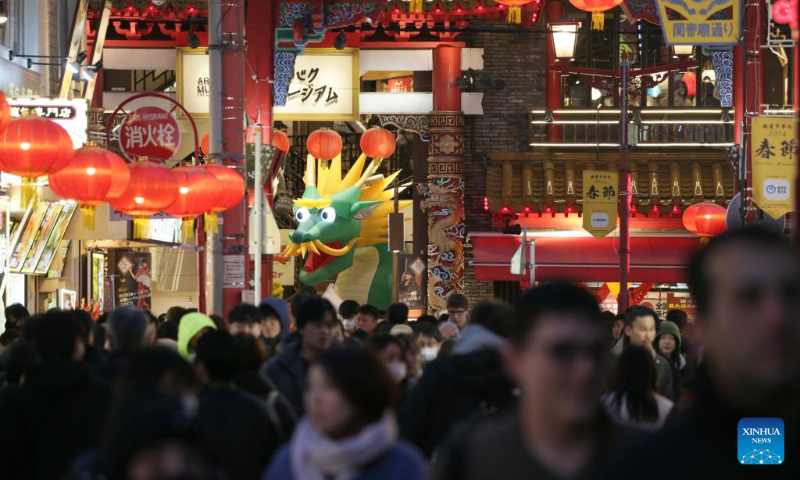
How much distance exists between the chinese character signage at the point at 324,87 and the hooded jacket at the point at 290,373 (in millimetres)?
19446

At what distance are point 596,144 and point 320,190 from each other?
22.3 feet

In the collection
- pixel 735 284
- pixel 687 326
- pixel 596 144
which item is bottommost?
pixel 687 326

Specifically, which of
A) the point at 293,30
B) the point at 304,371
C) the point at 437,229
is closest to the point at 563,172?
the point at 437,229

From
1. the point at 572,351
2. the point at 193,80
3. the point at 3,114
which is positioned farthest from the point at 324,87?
the point at 572,351

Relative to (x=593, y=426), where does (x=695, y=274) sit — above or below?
above

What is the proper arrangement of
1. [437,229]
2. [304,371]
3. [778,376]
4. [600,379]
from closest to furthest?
[778,376] → [600,379] → [304,371] → [437,229]

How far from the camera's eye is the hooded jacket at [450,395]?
584 centimetres

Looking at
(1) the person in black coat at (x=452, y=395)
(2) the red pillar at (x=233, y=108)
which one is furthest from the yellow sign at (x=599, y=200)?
(1) the person in black coat at (x=452, y=395)

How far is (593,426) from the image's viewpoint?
128 inches

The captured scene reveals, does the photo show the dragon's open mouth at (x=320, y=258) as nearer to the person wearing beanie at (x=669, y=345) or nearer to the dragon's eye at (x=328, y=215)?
the dragon's eye at (x=328, y=215)

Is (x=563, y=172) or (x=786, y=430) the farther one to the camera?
(x=563, y=172)

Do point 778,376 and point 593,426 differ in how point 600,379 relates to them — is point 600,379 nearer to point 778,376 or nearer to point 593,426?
point 593,426

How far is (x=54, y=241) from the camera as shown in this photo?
76.6ft

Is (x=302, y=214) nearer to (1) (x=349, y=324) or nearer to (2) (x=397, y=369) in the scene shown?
(1) (x=349, y=324)
